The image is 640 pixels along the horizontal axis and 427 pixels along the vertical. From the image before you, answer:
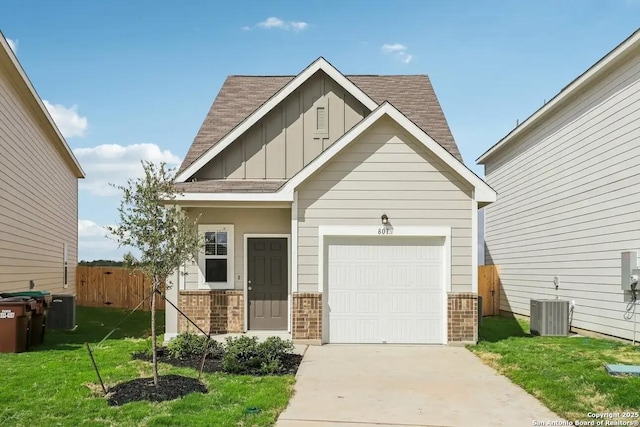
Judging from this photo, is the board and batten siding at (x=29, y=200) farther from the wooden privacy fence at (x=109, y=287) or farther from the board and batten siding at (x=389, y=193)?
the board and batten siding at (x=389, y=193)

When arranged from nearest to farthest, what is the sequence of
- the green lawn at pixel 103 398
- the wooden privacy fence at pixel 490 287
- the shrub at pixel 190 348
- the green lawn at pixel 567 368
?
the green lawn at pixel 103 398 → the green lawn at pixel 567 368 → the shrub at pixel 190 348 → the wooden privacy fence at pixel 490 287

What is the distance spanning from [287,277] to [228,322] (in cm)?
162

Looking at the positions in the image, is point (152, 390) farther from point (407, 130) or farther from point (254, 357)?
point (407, 130)

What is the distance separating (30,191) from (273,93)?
24.9 ft

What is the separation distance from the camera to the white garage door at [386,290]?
13047mm

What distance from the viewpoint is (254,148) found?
49.9ft

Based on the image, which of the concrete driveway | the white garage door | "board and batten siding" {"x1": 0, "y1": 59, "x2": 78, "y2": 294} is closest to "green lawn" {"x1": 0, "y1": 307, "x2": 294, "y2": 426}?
the concrete driveway

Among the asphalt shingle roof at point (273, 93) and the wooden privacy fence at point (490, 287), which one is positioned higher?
the asphalt shingle roof at point (273, 93)

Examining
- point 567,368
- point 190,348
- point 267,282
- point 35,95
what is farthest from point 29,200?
point 567,368

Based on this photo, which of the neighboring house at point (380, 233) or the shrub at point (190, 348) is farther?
the neighboring house at point (380, 233)

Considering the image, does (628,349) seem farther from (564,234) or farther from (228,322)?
(228,322)

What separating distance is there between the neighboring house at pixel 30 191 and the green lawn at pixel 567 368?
11153 millimetres

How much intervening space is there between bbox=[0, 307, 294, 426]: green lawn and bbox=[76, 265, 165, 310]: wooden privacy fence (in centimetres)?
1293

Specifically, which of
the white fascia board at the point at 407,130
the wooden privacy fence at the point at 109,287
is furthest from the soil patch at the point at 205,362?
the wooden privacy fence at the point at 109,287
